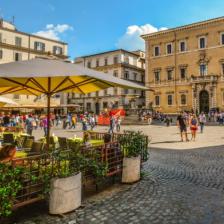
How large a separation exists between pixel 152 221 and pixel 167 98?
142ft

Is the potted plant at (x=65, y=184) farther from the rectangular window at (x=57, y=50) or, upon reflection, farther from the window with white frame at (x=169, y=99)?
the rectangular window at (x=57, y=50)

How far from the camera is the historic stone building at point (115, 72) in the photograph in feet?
187

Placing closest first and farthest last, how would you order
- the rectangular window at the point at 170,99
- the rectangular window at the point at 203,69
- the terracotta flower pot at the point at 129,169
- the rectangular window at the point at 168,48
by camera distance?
the terracotta flower pot at the point at 129,169 → the rectangular window at the point at 203,69 → the rectangular window at the point at 170,99 → the rectangular window at the point at 168,48

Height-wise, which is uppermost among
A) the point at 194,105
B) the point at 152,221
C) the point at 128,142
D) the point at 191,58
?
the point at 191,58

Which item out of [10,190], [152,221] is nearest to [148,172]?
[152,221]

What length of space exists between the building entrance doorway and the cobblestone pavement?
36.0 metres

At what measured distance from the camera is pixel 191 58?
44.8 metres

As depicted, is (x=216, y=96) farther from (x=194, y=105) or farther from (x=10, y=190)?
(x=10, y=190)

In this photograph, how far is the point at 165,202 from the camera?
5.82 m

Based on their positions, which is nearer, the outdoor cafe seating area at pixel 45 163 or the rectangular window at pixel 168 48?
the outdoor cafe seating area at pixel 45 163

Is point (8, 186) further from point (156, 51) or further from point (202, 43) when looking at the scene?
point (156, 51)

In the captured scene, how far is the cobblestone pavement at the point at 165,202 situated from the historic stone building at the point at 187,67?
109 ft

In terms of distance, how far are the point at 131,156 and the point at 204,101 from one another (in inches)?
1537

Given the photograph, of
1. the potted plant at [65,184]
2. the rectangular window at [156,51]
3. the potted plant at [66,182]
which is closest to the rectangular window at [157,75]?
the rectangular window at [156,51]
